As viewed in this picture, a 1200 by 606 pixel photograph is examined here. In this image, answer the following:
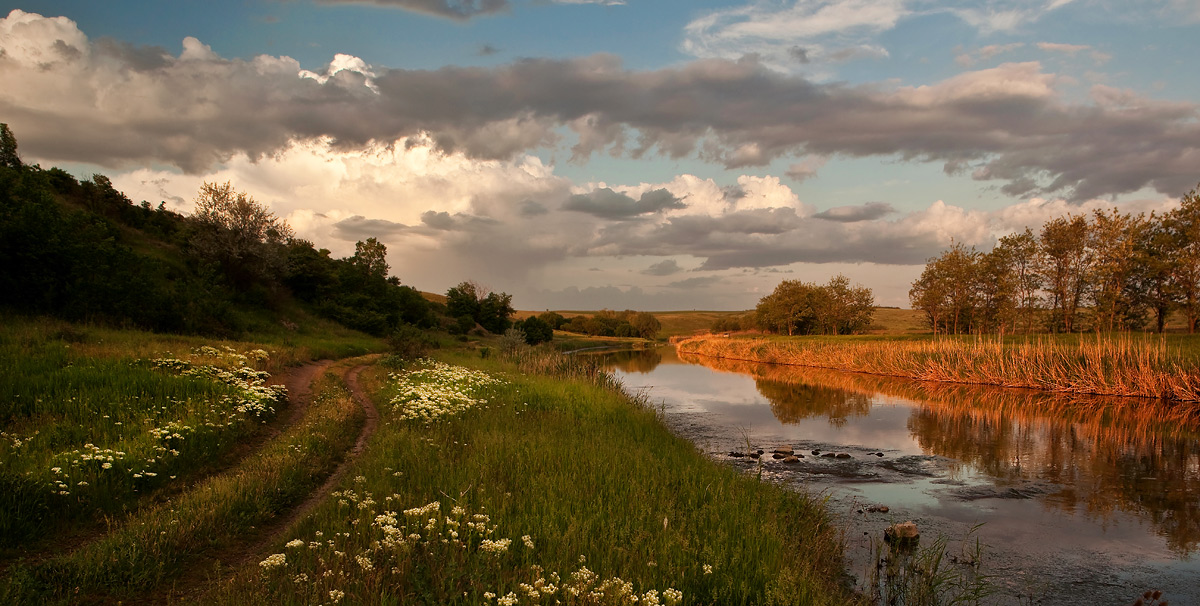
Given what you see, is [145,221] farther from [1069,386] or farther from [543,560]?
[1069,386]

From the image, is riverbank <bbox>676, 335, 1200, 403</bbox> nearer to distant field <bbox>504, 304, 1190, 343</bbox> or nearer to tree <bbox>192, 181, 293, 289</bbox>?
distant field <bbox>504, 304, 1190, 343</bbox>

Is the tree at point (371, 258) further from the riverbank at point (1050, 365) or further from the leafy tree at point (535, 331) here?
the riverbank at point (1050, 365)

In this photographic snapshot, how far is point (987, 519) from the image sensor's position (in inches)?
413

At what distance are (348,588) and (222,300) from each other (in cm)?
2636

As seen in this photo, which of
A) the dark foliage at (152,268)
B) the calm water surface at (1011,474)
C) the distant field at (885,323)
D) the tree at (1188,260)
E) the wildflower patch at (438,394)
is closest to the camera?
the calm water surface at (1011,474)

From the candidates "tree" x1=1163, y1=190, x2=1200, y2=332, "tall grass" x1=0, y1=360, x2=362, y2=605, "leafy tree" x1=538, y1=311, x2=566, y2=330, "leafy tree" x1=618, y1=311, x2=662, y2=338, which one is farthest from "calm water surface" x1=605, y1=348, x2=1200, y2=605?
"leafy tree" x1=618, y1=311, x2=662, y2=338

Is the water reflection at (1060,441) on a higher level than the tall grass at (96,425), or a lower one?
lower

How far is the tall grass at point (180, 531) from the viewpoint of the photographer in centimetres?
502

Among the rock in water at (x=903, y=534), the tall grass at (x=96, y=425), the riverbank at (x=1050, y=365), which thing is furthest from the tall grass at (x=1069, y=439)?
the tall grass at (x=96, y=425)

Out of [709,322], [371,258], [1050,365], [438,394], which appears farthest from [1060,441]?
[709,322]

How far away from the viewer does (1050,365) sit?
88.2 feet

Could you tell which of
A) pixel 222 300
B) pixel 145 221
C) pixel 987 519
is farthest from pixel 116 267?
pixel 987 519

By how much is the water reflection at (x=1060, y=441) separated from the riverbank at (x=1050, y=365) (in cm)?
89

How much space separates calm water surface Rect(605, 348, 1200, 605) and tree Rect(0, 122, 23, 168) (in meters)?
30.5
